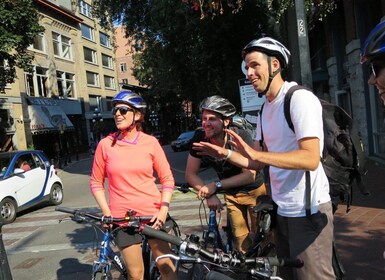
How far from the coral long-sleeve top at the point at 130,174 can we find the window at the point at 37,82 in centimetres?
3120

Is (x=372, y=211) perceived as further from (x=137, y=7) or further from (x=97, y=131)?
(x=97, y=131)

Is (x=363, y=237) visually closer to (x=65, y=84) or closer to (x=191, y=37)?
(x=191, y=37)

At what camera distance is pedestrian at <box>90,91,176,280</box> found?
3250 millimetres

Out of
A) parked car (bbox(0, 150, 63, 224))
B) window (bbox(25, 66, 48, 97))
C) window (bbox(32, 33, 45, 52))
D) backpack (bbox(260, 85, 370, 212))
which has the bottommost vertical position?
parked car (bbox(0, 150, 63, 224))

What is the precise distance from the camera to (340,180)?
2518 mm

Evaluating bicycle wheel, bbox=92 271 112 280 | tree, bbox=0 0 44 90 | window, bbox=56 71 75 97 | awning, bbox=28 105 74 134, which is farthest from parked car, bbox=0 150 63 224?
window, bbox=56 71 75 97

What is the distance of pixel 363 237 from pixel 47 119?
1201 inches

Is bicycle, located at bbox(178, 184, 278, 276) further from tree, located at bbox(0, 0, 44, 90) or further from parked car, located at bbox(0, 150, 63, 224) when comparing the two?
tree, located at bbox(0, 0, 44, 90)

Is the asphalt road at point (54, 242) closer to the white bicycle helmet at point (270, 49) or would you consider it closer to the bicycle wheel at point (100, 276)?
the bicycle wheel at point (100, 276)

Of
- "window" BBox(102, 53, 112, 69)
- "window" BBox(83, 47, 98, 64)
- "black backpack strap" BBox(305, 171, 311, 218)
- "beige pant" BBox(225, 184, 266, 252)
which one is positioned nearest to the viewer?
"black backpack strap" BBox(305, 171, 311, 218)

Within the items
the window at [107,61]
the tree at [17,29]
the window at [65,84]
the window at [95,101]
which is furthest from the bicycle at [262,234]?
the window at [107,61]

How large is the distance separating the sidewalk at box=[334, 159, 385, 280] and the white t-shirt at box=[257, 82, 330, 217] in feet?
6.66

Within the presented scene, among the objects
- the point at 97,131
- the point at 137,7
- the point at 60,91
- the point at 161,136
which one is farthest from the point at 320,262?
the point at 161,136

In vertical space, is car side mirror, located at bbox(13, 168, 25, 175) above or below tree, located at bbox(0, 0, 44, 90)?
below
